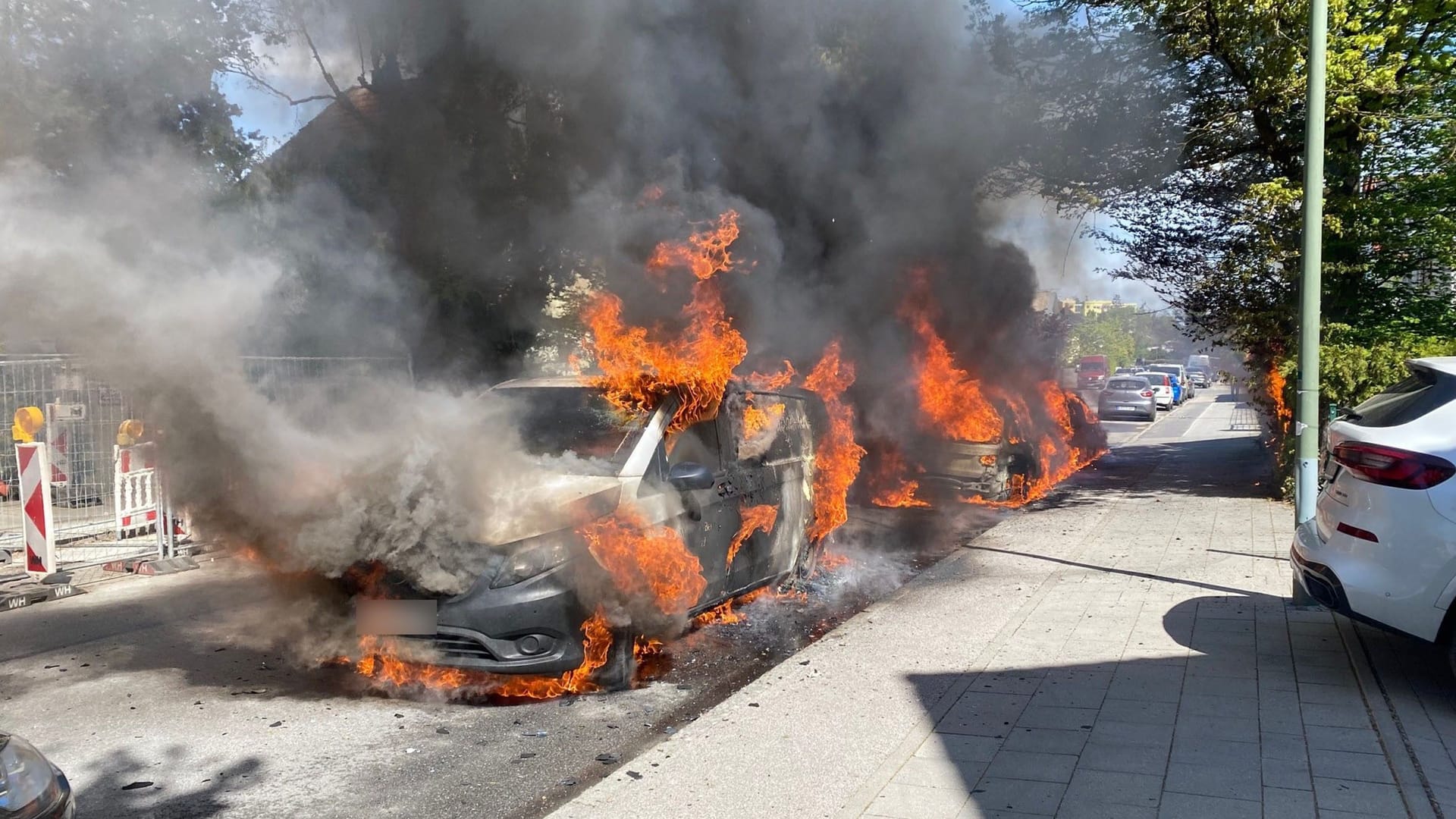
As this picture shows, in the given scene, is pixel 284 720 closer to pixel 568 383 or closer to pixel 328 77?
pixel 568 383

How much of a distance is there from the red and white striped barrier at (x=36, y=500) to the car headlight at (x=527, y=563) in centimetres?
507

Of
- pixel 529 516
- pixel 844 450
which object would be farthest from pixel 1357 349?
pixel 529 516

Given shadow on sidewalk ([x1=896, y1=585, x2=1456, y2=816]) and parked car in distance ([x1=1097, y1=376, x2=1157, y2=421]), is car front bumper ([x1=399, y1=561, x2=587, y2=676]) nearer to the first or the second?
shadow on sidewalk ([x1=896, y1=585, x2=1456, y2=816])

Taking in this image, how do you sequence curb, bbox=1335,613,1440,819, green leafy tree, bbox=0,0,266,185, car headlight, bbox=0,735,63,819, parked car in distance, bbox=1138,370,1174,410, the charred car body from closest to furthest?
car headlight, bbox=0,735,63,819, curb, bbox=1335,613,1440,819, green leafy tree, bbox=0,0,266,185, the charred car body, parked car in distance, bbox=1138,370,1174,410

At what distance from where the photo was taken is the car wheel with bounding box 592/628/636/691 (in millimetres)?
5078

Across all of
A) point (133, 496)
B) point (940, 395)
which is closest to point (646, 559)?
point (133, 496)

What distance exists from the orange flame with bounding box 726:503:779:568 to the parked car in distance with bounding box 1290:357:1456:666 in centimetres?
299

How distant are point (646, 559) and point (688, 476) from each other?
1.71ft

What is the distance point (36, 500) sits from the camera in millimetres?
7664

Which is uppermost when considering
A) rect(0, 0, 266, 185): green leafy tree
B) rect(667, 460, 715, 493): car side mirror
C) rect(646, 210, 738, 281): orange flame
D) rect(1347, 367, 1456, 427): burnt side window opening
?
rect(0, 0, 266, 185): green leafy tree

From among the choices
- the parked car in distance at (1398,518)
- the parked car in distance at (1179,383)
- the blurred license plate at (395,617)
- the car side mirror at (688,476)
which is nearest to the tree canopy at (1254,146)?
the parked car in distance at (1398,518)

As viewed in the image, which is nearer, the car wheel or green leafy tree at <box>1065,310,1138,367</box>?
the car wheel

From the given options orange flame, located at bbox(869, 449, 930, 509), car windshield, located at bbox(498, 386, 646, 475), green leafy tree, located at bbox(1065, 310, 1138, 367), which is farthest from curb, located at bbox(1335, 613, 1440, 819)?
green leafy tree, located at bbox(1065, 310, 1138, 367)

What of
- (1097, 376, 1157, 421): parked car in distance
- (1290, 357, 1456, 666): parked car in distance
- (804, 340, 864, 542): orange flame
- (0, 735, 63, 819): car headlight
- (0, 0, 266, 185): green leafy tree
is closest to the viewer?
(0, 735, 63, 819): car headlight
